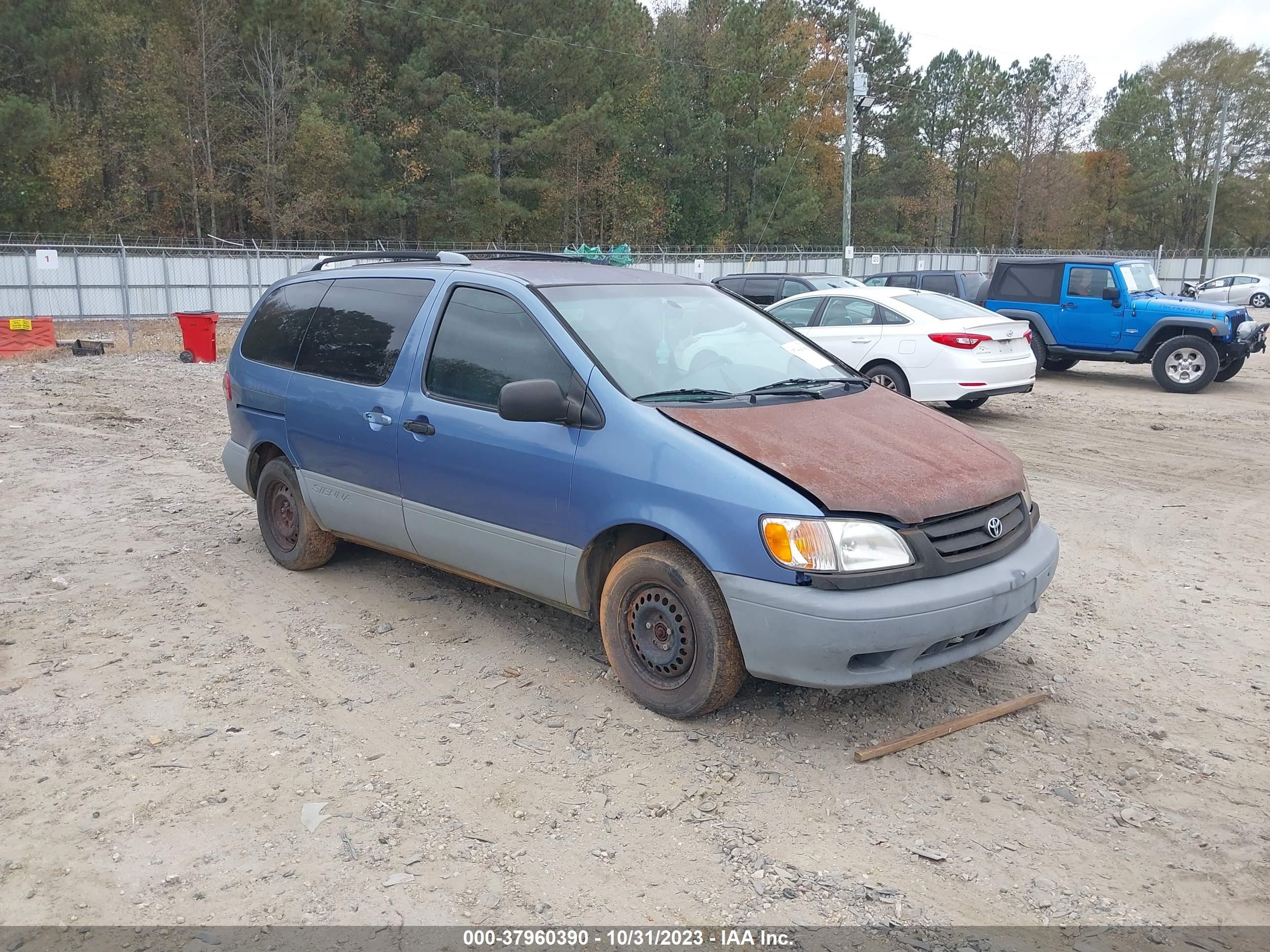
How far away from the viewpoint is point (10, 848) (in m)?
3.30

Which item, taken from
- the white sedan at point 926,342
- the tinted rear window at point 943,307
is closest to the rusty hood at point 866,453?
the white sedan at point 926,342

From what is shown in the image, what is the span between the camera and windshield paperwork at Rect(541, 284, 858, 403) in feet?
14.6

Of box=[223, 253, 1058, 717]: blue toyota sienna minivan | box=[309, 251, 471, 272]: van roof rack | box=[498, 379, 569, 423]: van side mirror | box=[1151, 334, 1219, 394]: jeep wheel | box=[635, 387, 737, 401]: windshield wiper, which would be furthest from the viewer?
box=[1151, 334, 1219, 394]: jeep wheel

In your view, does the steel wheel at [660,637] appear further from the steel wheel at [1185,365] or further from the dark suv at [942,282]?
the dark suv at [942,282]

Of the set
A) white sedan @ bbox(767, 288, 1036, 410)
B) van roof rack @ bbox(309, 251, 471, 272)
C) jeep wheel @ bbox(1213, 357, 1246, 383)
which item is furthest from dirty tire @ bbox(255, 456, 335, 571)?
jeep wheel @ bbox(1213, 357, 1246, 383)

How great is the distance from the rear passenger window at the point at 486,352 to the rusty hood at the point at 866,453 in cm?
71

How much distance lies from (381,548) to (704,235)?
174 ft

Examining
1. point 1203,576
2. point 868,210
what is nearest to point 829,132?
point 868,210

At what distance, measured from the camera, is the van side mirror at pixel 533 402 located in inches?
163

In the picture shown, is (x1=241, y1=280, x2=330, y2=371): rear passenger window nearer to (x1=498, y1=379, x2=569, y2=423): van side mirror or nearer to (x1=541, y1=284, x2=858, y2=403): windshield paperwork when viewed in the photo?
(x1=541, y1=284, x2=858, y2=403): windshield paperwork

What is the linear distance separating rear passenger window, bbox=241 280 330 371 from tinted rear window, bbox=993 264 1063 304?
12882 millimetres

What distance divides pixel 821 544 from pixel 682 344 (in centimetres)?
151

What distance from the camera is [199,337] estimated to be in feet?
61.9

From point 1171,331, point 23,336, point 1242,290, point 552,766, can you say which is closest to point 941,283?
point 1171,331
